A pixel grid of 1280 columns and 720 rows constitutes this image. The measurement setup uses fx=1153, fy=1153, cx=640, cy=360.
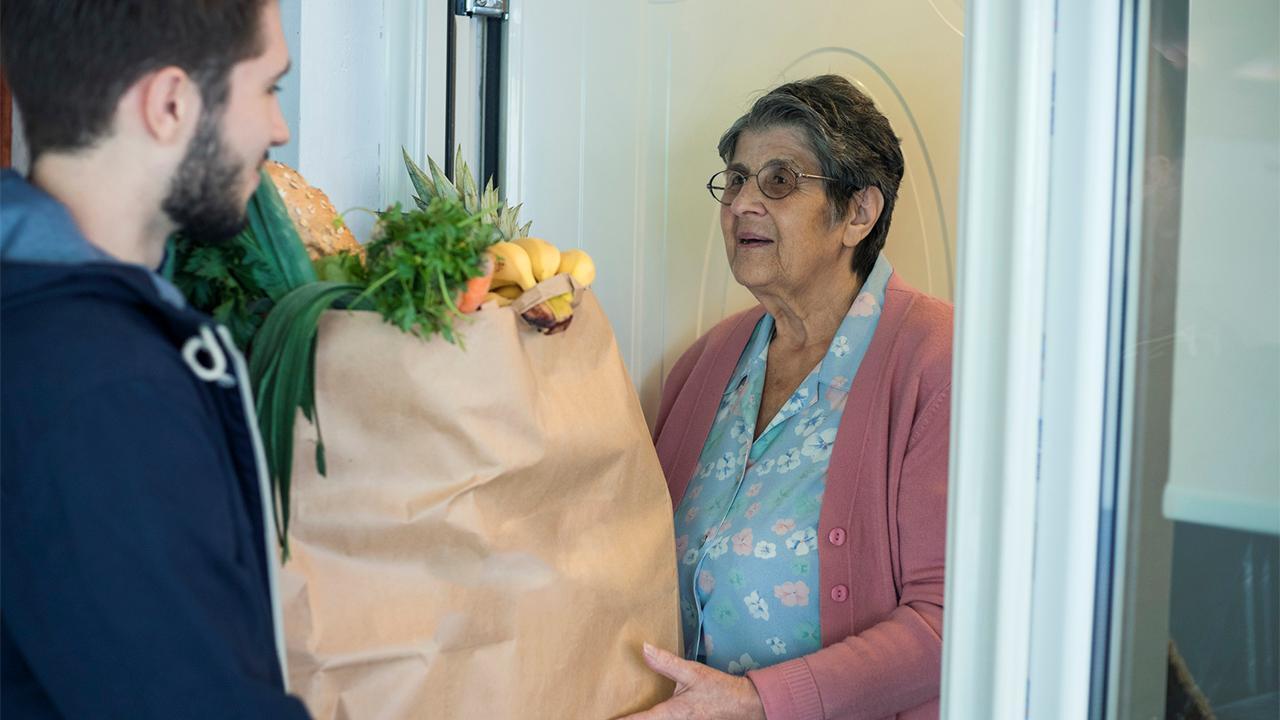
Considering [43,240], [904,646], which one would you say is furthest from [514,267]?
[904,646]

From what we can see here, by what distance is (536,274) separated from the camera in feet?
4.00

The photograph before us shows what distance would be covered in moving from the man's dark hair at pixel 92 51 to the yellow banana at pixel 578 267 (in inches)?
18.3

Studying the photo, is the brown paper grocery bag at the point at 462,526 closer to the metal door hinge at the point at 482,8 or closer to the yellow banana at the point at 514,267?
the yellow banana at the point at 514,267

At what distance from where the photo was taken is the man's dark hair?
0.82m

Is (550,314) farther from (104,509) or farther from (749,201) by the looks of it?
(749,201)

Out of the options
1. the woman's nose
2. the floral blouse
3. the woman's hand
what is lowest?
the woman's hand

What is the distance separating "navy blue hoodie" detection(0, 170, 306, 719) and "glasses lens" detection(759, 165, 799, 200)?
109 cm

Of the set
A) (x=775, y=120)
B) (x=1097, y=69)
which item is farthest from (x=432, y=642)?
(x=775, y=120)

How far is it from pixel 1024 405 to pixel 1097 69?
29cm

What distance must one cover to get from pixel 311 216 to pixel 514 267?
249mm

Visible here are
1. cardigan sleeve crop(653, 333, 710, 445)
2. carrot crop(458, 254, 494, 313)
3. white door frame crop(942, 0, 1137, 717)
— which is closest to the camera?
white door frame crop(942, 0, 1137, 717)

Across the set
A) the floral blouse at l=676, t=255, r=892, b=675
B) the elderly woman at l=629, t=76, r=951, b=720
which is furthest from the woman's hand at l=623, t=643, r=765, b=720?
the floral blouse at l=676, t=255, r=892, b=675

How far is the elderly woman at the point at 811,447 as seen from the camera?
1459 mm

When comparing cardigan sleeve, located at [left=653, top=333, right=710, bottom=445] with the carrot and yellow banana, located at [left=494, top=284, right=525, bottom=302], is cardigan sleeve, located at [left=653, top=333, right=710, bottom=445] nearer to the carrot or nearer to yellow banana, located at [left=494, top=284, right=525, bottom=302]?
yellow banana, located at [left=494, top=284, right=525, bottom=302]
